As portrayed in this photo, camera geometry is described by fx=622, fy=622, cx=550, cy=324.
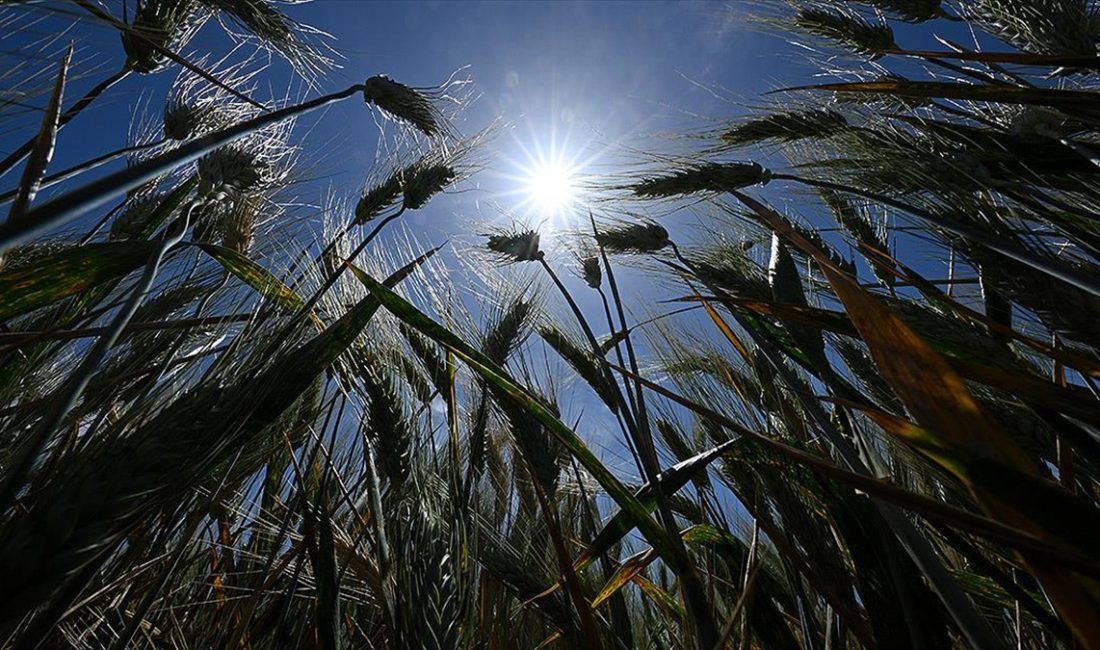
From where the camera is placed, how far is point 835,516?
0.89 meters

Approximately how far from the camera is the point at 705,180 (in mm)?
1679

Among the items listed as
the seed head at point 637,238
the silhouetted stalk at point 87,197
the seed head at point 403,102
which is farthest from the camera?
the seed head at point 637,238

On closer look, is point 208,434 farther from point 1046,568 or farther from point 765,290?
point 765,290

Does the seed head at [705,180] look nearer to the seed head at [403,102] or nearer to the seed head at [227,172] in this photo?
the seed head at [403,102]

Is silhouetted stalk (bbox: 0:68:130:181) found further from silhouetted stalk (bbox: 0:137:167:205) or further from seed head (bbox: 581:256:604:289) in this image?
seed head (bbox: 581:256:604:289)

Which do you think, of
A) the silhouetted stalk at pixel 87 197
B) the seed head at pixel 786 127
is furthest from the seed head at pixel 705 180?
the silhouetted stalk at pixel 87 197

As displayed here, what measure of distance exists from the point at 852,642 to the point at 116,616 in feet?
5.85

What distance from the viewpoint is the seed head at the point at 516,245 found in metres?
2.38

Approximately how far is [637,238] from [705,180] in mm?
365

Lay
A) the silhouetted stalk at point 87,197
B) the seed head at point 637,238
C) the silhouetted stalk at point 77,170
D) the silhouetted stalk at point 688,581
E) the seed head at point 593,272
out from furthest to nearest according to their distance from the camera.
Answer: the seed head at point 593,272 → the seed head at point 637,238 → the silhouetted stalk at point 77,170 → the silhouetted stalk at point 688,581 → the silhouetted stalk at point 87,197

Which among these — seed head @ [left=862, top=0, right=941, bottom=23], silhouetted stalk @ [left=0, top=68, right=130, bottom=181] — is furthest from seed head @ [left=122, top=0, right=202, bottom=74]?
seed head @ [left=862, top=0, right=941, bottom=23]

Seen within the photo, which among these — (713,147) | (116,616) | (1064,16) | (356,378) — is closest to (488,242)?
(713,147)

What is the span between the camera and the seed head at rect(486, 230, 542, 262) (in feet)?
7.82

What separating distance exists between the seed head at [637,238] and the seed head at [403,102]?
24.4 inches
